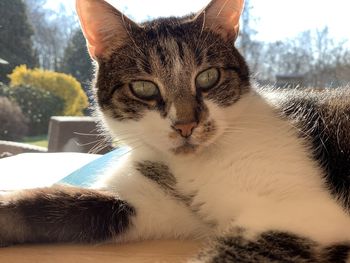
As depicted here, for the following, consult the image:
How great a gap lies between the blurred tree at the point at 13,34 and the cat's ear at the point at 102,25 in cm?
222

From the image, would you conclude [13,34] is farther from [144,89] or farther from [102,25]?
[144,89]

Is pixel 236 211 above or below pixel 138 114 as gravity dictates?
below

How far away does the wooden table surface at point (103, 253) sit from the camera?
900mm

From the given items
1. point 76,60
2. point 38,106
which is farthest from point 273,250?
point 38,106

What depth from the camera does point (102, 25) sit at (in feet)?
4.29

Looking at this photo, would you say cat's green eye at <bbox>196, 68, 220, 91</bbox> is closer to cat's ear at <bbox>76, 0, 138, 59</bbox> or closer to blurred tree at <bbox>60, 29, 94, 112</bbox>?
cat's ear at <bbox>76, 0, 138, 59</bbox>

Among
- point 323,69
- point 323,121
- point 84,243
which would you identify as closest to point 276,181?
point 323,121

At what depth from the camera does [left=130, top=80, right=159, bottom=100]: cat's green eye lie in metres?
1.19

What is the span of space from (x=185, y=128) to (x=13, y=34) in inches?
108

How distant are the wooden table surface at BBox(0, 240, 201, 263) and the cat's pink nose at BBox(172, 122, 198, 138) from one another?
0.89 ft

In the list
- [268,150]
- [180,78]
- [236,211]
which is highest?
[180,78]

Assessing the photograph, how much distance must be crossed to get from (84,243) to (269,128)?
1.87ft

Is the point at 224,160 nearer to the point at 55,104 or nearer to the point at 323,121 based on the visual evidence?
the point at 323,121

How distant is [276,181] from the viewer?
996 millimetres
